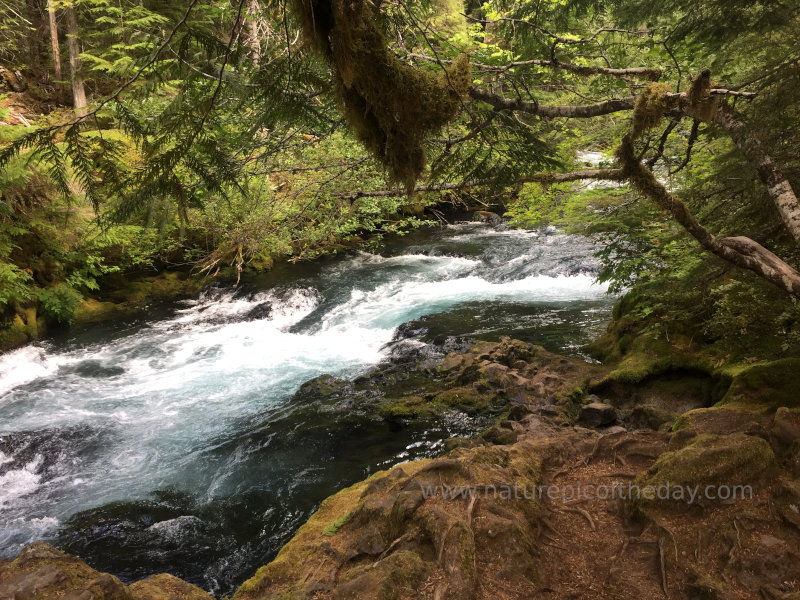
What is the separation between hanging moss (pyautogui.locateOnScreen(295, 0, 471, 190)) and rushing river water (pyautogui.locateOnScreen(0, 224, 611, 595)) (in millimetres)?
5022

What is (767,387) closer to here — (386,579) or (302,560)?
(386,579)

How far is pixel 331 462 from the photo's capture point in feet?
24.6

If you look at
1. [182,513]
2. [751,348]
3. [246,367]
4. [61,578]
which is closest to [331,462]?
[182,513]

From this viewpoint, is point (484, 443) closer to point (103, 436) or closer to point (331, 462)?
point (331, 462)

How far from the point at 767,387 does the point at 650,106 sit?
12.2ft

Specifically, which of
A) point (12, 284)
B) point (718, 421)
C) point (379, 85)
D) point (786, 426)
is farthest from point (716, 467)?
point (12, 284)

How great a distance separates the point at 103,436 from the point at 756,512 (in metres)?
9.81

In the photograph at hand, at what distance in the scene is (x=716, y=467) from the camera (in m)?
4.16

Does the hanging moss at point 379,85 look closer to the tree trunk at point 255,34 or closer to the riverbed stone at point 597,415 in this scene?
the tree trunk at point 255,34

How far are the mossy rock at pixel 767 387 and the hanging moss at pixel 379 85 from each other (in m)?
4.81

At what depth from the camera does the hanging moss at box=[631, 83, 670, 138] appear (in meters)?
3.95

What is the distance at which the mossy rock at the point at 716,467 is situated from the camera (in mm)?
4105

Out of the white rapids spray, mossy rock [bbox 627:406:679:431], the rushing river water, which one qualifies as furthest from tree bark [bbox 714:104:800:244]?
the white rapids spray

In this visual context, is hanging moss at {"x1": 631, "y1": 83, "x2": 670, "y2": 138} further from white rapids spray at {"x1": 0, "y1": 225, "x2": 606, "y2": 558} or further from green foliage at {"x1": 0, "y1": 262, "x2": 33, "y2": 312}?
green foliage at {"x1": 0, "y1": 262, "x2": 33, "y2": 312}
